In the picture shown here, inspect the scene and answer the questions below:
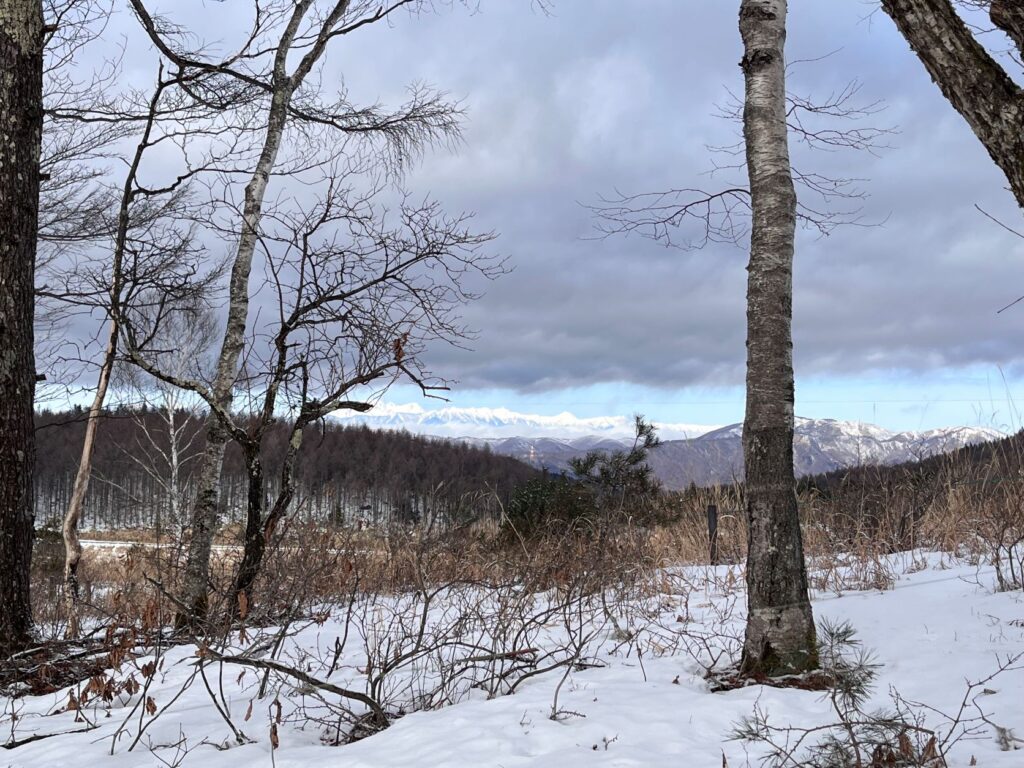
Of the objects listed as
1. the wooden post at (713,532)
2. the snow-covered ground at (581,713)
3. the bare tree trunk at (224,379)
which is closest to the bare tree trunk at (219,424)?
the bare tree trunk at (224,379)

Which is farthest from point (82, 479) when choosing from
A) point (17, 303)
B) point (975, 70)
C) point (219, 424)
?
point (975, 70)

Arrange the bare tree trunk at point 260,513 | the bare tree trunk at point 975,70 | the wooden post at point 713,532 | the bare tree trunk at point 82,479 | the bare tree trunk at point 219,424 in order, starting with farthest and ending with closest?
1. the bare tree trunk at point 82,479
2. the wooden post at point 713,532
3. the bare tree trunk at point 219,424
4. the bare tree trunk at point 260,513
5. the bare tree trunk at point 975,70

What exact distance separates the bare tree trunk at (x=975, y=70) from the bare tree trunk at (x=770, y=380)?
1.84 meters

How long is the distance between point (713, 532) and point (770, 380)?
4.68 metres

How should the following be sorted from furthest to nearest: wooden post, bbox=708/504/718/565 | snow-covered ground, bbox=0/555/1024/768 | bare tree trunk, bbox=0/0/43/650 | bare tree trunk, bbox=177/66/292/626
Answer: wooden post, bbox=708/504/718/565
bare tree trunk, bbox=177/66/292/626
bare tree trunk, bbox=0/0/43/650
snow-covered ground, bbox=0/555/1024/768

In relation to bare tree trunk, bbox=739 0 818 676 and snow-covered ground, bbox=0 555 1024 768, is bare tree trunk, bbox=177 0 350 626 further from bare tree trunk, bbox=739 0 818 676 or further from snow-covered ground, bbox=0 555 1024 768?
bare tree trunk, bbox=739 0 818 676

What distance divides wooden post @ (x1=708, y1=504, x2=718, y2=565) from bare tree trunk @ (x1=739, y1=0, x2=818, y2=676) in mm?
4311

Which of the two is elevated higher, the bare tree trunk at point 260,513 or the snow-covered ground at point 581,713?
the bare tree trunk at point 260,513

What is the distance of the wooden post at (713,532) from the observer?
7.91 meters

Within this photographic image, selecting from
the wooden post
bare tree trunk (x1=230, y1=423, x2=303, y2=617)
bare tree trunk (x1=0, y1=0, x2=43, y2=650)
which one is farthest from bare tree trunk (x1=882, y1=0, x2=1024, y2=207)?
the wooden post

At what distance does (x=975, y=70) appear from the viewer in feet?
6.41

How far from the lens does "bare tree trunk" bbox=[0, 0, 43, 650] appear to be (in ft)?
15.6

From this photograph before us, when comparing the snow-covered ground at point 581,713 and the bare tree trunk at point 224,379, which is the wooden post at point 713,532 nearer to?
the snow-covered ground at point 581,713

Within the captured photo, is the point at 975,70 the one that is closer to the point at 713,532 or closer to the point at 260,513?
the point at 260,513
